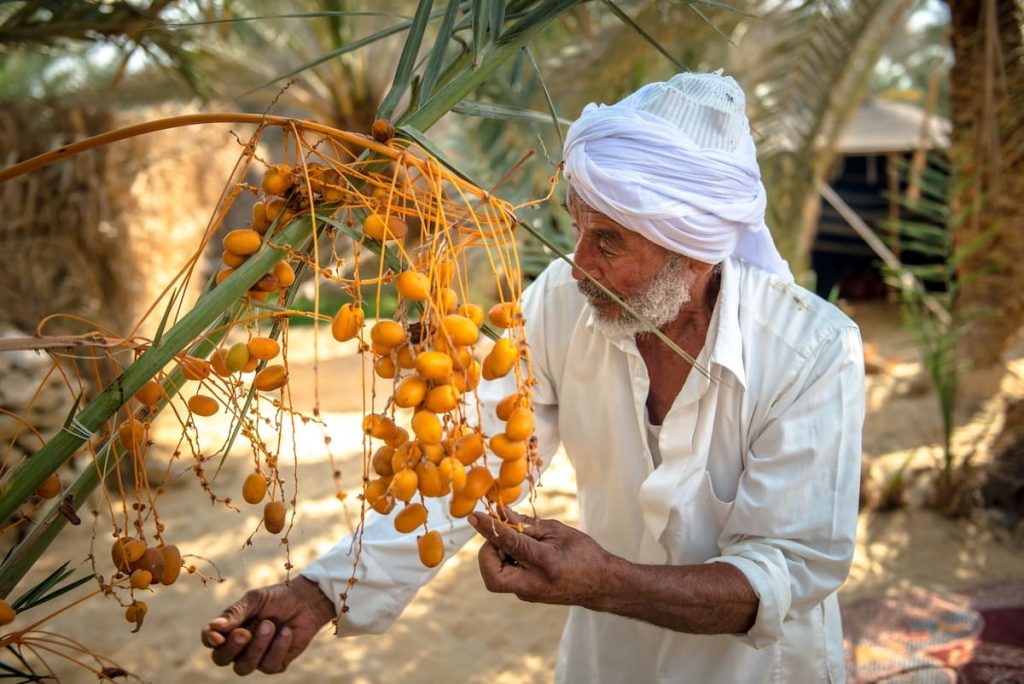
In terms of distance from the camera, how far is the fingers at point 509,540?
1497 millimetres

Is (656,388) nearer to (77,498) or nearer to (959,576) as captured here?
(77,498)

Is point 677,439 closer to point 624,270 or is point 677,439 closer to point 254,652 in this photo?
point 624,270

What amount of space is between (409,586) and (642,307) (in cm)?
81

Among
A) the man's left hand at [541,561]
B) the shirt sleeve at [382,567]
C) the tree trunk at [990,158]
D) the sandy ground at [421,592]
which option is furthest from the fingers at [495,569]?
the tree trunk at [990,158]

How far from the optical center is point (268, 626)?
178cm

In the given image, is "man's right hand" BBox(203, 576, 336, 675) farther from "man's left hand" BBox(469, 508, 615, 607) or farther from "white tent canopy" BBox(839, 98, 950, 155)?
"white tent canopy" BBox(839, 98, 950, 155)

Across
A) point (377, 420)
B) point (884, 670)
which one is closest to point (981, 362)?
point (884, 670)

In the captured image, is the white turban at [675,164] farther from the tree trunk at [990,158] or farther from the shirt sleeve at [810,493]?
the tree trunk at [990,158]

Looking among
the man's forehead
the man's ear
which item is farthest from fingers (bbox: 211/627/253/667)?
the man's ear

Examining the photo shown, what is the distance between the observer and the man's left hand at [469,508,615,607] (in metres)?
1.52

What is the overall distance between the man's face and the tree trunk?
12.3ft

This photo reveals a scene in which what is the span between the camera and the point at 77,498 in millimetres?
1217

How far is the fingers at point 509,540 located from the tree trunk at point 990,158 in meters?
4.37

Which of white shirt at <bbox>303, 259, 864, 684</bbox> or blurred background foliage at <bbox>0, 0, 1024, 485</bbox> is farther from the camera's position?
blurred background foliage at <bbox>0, 0, 1024, 485</bbox>
